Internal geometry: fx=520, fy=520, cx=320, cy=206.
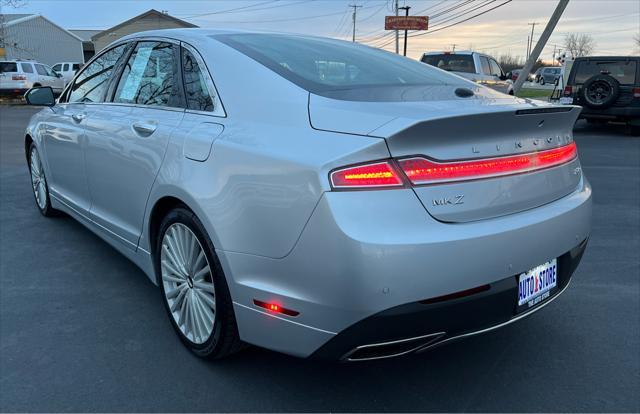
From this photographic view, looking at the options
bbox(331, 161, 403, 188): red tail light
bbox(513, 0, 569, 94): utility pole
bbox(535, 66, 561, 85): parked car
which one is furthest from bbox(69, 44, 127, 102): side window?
bbox(535, 66, 561, 85): parked car

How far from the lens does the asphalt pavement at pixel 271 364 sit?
93.0 inches

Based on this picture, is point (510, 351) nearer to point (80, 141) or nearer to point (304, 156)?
point (304, 156)

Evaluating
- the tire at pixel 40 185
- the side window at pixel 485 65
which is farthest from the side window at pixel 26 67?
the tire at pixel 40 185

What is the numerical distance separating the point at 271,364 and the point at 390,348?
895 millimetres

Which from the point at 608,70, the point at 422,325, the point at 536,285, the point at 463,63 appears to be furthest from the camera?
the point at 463,63

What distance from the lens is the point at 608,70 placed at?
41.0 feet

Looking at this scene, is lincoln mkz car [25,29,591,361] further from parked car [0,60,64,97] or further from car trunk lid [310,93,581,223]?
parked car [0,60,64,97]

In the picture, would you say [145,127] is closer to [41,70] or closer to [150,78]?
[150,78]

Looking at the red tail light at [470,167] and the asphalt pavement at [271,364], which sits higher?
the red tail light at [470,167]

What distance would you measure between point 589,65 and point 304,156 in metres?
13.1

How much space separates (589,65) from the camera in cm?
1272

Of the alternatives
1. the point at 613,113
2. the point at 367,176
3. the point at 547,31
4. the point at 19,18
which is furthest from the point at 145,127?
the point at 19,18

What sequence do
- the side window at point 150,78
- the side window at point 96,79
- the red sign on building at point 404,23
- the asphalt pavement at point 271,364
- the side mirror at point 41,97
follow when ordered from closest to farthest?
the asphalt pavement at point 271,364
the side window at point 150,78
the side window at point 96,79
the side mirror at point 41,97
the red sign on building at point 404,23

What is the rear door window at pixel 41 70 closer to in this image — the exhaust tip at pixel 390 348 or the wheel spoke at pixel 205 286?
the wheel spoke at pixel 205 286
